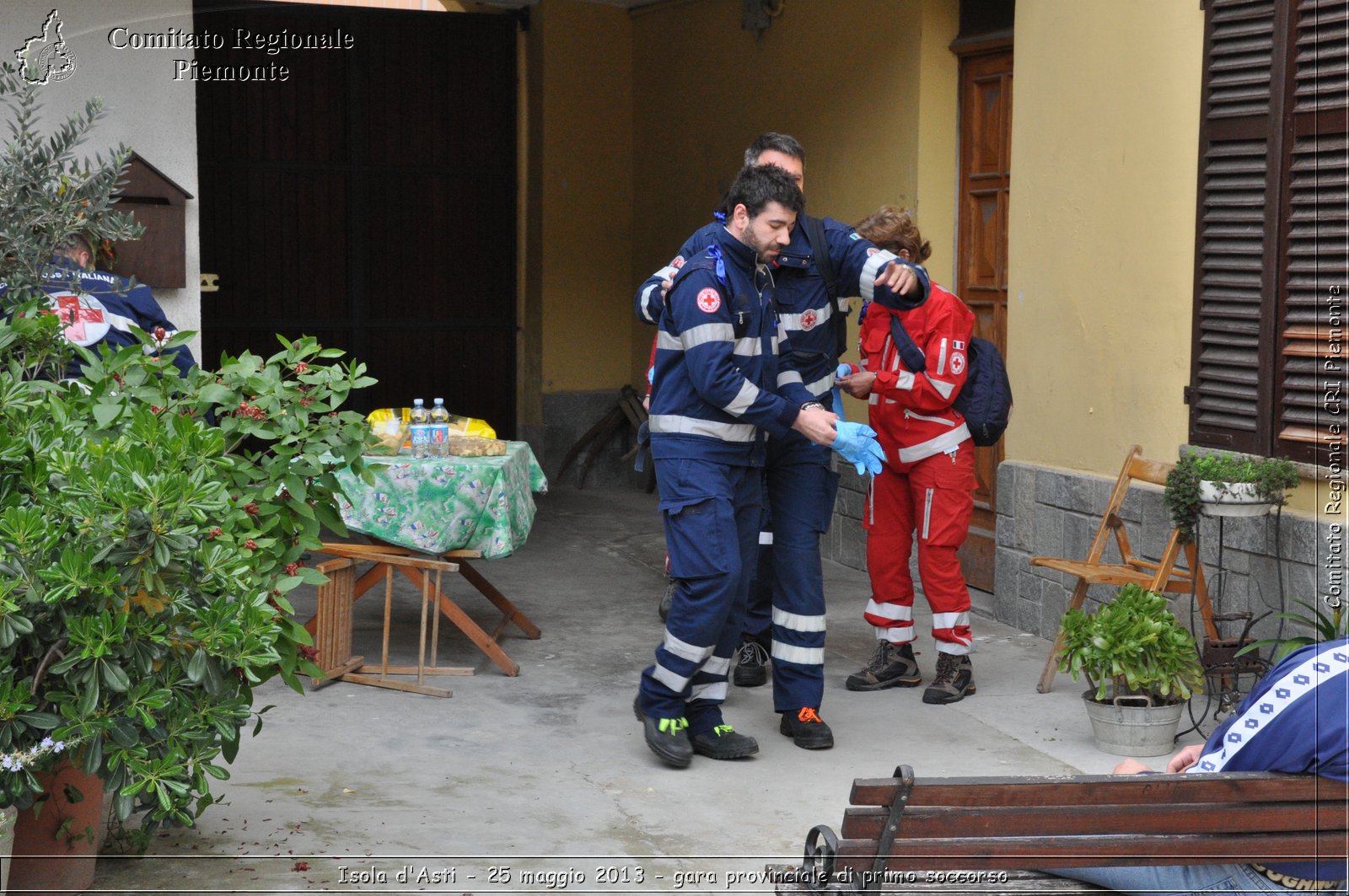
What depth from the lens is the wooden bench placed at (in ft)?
8.96

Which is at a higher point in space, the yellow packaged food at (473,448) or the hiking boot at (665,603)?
the yellow packaged food at (473,448)

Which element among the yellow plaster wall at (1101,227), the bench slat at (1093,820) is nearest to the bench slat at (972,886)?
the bench slat at (1093,820)

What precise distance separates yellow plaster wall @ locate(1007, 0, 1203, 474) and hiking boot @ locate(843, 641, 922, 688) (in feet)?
4.09

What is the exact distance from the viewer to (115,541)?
3143 millimetres

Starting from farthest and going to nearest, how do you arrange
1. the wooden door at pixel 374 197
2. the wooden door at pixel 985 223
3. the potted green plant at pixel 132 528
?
the wooden door at pixel 374 197 < the wooden door at pixel 985 223 < the potted green plant at pixel 132 528

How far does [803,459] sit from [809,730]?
3.11ft

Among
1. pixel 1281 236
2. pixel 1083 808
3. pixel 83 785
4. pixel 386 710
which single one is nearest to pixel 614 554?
pixel 386 710

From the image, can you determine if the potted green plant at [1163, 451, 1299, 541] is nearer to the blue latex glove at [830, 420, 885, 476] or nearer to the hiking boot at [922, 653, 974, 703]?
the hiking boot at [922, 653, 974, 703]

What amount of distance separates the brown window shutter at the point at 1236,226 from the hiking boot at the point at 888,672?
4.75ft

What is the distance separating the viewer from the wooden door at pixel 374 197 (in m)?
10.6

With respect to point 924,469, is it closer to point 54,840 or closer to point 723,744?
point 723,744

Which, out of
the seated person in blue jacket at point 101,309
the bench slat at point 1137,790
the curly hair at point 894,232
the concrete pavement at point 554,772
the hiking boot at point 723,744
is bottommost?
the concrete pavement at point 554,772

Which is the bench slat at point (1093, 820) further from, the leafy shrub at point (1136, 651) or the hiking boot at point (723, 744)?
the hiking boot at point (723, 744)

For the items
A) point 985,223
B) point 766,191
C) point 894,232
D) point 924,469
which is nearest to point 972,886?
point 766,191
